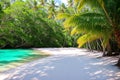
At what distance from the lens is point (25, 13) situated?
2958 centimetres

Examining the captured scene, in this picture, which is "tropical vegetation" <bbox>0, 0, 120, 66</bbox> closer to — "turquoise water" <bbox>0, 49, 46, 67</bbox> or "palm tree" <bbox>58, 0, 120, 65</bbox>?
"palm tree" <bbox>58, 0, 120, 65</bbox>

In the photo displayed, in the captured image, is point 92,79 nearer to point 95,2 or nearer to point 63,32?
point 95,2

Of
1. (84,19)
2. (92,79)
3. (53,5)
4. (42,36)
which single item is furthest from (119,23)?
(53,5)

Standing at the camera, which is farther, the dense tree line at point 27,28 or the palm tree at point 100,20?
the dense tree line at point 27,28

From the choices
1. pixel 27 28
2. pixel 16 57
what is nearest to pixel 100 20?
pixel 16 57

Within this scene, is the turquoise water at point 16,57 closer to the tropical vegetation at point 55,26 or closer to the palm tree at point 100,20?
the tropical vegetation at point 55,26

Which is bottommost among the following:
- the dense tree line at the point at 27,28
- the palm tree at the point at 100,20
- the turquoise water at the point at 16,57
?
the turquoise water at the point at 16,57

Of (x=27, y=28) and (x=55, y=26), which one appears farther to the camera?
(x=55, y=26)

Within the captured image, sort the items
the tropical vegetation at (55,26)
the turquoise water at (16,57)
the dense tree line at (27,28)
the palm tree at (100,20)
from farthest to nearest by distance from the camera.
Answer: the dense tree line at (27,28)
the turquoise water at (16,57)
the tropical vegetation at (55,26)
the palm tree at (100,20)

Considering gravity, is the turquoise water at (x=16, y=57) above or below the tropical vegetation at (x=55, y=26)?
below

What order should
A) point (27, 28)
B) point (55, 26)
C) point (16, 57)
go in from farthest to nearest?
point (55, 26) < point (27, 28) < point (16, 57)

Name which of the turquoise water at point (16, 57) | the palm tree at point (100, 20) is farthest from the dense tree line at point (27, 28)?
the palm tree at point (100, 20)

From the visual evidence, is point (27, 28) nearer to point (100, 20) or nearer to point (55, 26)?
point (55, 26)

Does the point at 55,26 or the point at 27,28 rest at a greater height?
the point at 55,26
